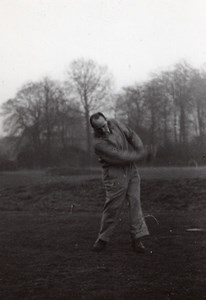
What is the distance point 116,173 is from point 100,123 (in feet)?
2.12

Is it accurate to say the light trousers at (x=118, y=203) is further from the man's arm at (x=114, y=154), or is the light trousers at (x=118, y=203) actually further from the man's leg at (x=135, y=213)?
the man's arm at (x=114, y=154)

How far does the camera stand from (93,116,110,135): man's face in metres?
5.82

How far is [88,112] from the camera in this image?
5769 centimetres

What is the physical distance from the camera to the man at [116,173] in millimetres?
5855

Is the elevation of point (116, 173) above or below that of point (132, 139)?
below

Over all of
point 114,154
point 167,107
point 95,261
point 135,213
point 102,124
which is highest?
point 167,107

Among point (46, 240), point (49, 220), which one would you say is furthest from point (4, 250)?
point (49, 220)

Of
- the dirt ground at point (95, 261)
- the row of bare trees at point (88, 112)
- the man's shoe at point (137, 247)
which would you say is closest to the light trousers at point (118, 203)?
the man's shoe at point (137, 247)

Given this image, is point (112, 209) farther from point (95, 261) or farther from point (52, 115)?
point (52, 115)

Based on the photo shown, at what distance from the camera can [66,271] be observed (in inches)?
194

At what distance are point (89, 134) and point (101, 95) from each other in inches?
189

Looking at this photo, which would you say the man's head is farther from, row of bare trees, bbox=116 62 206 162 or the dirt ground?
row of bare trees, bbox=116 62 206 162

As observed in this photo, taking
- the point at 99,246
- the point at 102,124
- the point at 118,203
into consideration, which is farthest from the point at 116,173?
the point at 99,246

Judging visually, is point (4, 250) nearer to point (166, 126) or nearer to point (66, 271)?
point (66, 271)
